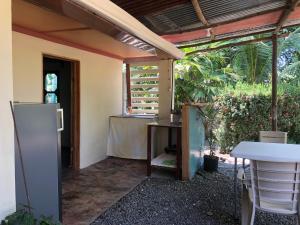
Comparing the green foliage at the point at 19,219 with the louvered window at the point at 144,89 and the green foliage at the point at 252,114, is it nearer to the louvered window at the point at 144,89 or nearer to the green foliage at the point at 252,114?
the louvered window at the point at 144,89

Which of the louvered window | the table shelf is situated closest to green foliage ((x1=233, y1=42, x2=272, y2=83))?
the louvered window

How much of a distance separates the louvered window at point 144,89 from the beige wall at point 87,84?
35 cm

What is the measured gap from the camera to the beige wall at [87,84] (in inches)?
163

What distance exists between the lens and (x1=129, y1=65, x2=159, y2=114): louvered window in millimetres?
6766

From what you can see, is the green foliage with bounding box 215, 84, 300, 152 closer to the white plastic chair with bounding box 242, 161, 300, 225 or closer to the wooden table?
the wooden table

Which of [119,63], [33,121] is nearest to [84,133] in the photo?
[119,63]

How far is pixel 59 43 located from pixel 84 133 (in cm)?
174

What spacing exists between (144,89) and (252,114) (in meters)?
2.54

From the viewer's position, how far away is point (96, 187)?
4.43 metres

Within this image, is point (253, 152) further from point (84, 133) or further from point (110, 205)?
point (84, 133)

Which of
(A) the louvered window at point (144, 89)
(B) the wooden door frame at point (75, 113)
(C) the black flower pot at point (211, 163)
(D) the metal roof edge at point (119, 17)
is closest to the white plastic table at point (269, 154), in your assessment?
(D) the metal roof edge at point (119, 17)

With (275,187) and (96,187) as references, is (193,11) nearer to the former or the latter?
(275,187)

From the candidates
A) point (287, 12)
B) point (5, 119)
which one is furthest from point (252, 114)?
point (5, 119)

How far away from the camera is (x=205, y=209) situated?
144 inches
